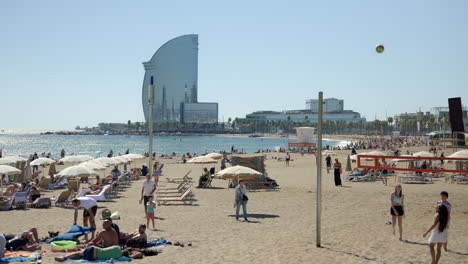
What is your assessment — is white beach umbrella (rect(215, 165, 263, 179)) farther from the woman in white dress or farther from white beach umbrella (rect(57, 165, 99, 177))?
the woman in white dress

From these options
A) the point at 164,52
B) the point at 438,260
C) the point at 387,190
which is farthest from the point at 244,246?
the point at 164,52

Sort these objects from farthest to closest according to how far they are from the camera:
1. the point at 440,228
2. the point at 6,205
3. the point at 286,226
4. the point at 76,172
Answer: the point at 76,172
the point at 6,205
the point at 286,226
the point at 440,228

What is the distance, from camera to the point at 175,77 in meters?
174

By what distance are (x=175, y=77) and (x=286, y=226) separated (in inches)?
6533

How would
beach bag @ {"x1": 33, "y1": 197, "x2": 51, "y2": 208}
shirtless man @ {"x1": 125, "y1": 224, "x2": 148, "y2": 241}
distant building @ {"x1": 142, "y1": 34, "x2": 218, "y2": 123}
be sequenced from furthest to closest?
distant building @ {"x1": 142, "y1": 34, "x2": 218, "y2": 123}, beach bag @ {"x1": 33, "y1": 197, "x2": 51, "y2": 208}, shirtless man @ {"x1": 125, "y1": 224, "x2": 148, "y2": 241}

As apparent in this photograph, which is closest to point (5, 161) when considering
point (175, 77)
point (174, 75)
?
point (174, 75)

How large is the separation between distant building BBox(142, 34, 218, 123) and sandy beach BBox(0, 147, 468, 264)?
15018 cm

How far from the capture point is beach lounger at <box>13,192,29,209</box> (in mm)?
13367

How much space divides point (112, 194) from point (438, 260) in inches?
482

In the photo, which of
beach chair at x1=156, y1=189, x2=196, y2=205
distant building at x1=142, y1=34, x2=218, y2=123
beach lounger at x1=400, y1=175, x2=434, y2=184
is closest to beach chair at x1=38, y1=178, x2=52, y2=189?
beach chair at x1=156, y1=189, x2=196, y2=205

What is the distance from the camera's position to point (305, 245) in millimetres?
8859

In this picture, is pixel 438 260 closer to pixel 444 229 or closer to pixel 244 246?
pixel 444 229

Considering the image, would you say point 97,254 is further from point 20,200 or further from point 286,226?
point 20,200

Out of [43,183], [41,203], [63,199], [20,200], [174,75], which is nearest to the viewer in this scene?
[20,200]
